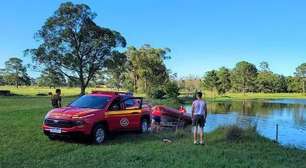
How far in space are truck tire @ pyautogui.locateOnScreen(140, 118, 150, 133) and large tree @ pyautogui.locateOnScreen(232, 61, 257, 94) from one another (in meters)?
118

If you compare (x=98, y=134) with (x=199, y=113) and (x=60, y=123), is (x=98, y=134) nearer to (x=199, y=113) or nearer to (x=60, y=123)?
(x=60, y=123)

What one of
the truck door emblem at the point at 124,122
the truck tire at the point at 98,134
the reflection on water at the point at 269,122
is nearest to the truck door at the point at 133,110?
the truck door emblem at the point at 124,122

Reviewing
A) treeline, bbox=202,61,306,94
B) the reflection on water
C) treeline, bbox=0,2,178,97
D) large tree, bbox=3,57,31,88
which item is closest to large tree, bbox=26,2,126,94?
treeline, bbox=0,2,178,97

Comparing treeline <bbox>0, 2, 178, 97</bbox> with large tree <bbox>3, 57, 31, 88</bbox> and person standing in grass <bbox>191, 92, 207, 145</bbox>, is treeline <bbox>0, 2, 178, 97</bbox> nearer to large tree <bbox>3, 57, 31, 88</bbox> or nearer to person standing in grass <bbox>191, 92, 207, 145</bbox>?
person standing in grass <bbox>191, 92, 207, 145</bbox>

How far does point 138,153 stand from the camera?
1339 cm

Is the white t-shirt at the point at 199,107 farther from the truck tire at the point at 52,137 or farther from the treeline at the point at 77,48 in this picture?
the treeline at the point at 77,48

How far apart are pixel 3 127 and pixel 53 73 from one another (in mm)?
47411

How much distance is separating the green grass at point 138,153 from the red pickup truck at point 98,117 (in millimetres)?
460

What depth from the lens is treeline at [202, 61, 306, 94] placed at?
5008 inches

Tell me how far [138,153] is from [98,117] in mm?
3283

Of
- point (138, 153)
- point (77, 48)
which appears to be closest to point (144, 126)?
point (138, 153)

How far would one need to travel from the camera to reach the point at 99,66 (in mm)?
67250

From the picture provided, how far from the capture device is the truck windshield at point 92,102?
16.9 meters

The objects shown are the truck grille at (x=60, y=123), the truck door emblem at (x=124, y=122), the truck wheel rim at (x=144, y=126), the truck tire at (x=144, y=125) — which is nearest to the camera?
the truck grille at (x=60, y=123)
